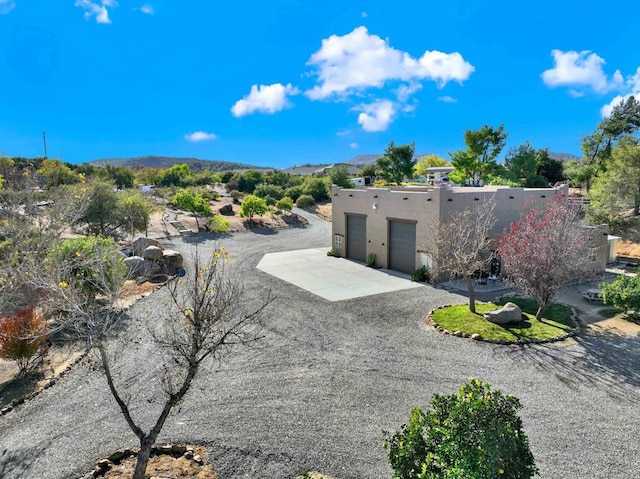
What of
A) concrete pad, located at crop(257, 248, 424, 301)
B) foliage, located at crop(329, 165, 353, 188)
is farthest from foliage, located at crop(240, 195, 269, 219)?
foliage, located at crop(329, 165, 353, 188)

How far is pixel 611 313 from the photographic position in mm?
15367

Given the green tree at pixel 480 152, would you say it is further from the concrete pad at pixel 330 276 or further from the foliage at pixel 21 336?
the foliage at pixel 21 336

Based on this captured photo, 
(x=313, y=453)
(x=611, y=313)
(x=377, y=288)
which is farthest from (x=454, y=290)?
(x=313, y=453)

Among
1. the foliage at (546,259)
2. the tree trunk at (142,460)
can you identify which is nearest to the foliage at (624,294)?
the foliage at (546,259)

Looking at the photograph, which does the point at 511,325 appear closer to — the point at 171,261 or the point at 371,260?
the point at 371,260

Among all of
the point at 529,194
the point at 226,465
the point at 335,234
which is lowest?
the point at 226,465

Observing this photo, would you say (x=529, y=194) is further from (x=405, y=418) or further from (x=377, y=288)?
(x=405, y=418)

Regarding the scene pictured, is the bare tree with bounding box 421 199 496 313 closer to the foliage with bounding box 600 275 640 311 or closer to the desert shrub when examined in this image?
the foliage with bounding box 600 275 640 311

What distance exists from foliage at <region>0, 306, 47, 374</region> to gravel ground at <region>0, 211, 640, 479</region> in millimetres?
1334

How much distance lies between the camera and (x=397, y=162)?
59.7 m

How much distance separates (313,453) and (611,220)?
29.6 meters

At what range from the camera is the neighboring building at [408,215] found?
67.8 feet

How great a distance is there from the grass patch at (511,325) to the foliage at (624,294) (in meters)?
1.42

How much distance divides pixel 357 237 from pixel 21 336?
18.4m
